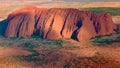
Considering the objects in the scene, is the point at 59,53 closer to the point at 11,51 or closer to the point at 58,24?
the point at 11,51

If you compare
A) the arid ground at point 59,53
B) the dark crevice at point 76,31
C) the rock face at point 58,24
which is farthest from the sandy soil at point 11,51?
the dark crevice at point 76,31

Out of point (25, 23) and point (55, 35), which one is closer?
point (55, 35)

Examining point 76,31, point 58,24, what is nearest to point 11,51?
point 58,24

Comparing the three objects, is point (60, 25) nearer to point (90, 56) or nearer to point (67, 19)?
point (67, 19)

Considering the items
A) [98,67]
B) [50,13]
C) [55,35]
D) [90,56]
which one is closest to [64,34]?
[55,35]

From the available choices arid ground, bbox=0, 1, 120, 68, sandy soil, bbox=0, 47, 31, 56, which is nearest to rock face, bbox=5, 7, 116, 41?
arid ground, bbox=0, 1, 120, 68

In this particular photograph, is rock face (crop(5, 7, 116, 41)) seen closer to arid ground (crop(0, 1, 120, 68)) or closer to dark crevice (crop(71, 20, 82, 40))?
dark crevice (crop(71, 20, 82, 40))
